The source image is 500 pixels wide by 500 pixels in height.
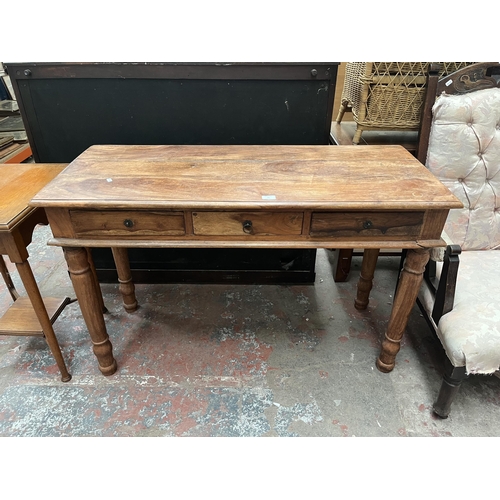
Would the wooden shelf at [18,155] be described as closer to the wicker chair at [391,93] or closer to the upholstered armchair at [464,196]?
the wicker chair at [391,93]

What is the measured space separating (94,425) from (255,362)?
27.8 inches

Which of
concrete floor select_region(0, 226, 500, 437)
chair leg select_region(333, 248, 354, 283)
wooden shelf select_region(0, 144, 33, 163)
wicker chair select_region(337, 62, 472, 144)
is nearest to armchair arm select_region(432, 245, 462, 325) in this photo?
concrete floor select_region(0, 226, 500, 437)

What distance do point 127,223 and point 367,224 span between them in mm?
809

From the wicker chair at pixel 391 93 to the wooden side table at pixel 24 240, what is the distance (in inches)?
62.5

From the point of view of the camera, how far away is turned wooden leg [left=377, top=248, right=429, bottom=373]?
1355 millimetres

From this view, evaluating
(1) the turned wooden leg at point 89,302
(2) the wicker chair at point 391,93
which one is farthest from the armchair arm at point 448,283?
(1) the turned wooden leg at point 89,302

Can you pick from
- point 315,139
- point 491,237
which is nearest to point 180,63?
point 315,139

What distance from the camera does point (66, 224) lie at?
1263mm

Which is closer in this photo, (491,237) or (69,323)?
(491,237)

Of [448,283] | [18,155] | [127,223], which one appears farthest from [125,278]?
[18,155]

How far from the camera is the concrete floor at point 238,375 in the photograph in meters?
1.46

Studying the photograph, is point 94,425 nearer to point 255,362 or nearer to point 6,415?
point 6,415

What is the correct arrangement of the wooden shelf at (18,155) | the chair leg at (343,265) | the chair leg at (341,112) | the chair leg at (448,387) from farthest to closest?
1. the wooden shelf at (18,155)
2. the chair leg at (341,112)
3. the chair leg at (343,265)
4. the chair leg at (448,387)

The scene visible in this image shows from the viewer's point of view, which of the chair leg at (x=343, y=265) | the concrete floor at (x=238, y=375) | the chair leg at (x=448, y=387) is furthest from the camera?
the chair leg at (x=343, y=265)
